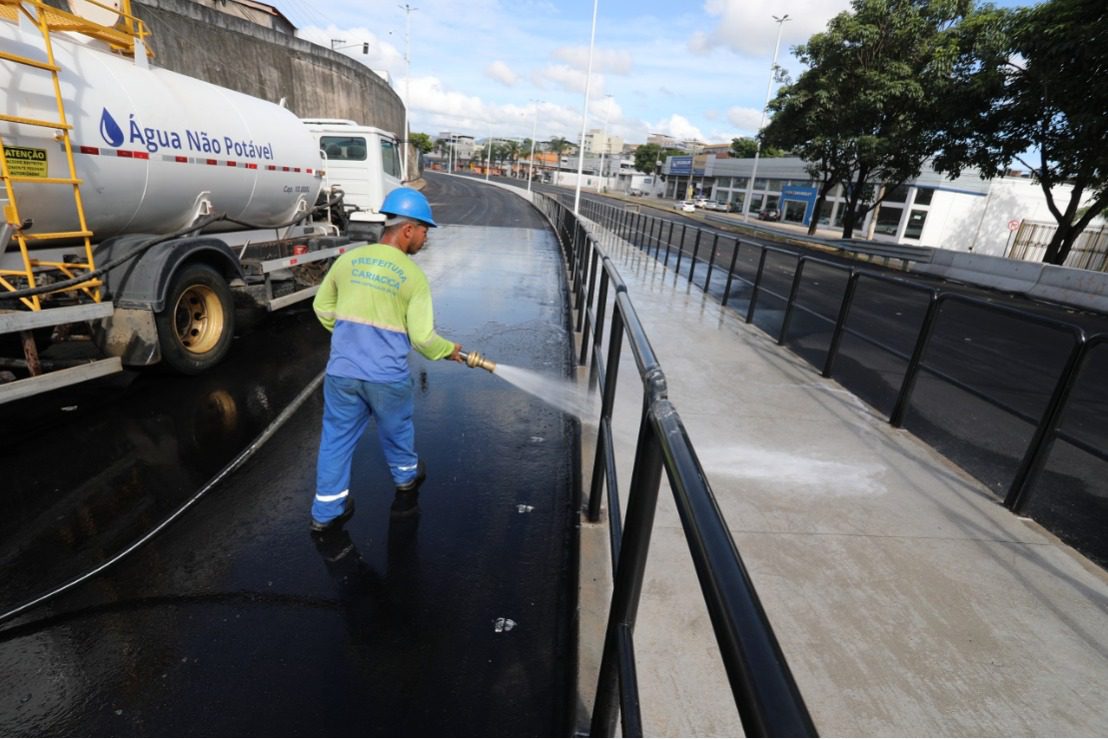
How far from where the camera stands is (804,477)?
422 cm

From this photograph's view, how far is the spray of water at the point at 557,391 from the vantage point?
18.3 feet

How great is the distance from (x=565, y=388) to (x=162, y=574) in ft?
13.1

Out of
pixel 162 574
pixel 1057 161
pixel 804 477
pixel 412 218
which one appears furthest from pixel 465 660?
pixel 1057 161

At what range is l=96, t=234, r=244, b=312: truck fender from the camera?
511cm

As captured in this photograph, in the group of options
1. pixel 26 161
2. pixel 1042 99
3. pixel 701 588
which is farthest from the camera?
pixel 1042 99

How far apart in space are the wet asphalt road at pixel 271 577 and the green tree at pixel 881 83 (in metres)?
A: 24.4

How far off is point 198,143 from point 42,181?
1.93 m

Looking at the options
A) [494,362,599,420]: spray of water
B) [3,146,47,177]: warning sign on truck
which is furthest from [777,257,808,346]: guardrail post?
[3,146,47,177]: warning sign on truck

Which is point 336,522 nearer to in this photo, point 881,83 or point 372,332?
point 372,332

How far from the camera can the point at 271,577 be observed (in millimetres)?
3107

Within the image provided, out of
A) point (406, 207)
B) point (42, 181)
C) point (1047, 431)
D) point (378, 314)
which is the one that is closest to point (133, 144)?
point (42, 181)

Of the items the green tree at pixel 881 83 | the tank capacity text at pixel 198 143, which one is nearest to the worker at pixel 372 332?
the tank capacity text at pixel 198 143

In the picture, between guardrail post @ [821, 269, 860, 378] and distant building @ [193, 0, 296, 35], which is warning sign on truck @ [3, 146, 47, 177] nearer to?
guardrail post @ [821, 269, 860, 378]

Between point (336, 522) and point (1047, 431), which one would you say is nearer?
point (336, 522)
